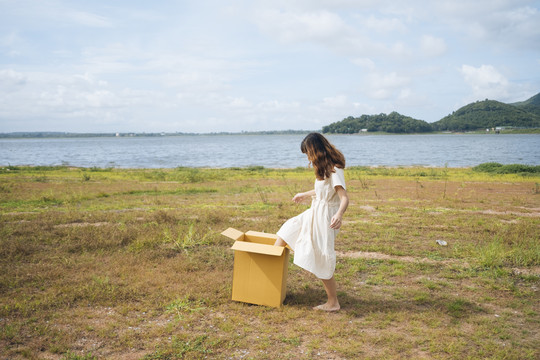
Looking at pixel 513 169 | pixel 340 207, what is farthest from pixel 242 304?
pixel 513 169

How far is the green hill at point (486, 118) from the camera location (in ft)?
499

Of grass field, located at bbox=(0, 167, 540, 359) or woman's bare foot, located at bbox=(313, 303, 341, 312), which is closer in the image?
grass field, located at bbox=(0, 167, 540, 359)

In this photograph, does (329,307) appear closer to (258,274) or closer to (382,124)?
(258,274)

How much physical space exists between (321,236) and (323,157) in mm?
975

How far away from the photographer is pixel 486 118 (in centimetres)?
15638

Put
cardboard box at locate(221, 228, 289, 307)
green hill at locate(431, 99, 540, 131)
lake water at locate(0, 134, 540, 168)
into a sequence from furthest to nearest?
green hill at locate(431, 99, 540, 131) < lake water at locate(0, 134, 540, 168) < cardboard box at locate(221, 228, 289, 307)

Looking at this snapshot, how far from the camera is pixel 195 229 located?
8.17m

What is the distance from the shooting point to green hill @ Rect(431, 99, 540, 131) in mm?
152125

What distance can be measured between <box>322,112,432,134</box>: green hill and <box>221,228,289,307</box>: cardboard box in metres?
163

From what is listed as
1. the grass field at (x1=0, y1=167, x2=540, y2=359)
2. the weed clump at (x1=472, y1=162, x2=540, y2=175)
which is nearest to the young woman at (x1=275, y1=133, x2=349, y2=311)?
the grass field at (x1=0, y1=167, x2=540, y2=359)

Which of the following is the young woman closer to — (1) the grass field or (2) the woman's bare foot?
(2) the woman's bare foot

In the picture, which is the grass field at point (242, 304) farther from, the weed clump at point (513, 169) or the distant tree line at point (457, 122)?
the distant tree line at point (457, 122)

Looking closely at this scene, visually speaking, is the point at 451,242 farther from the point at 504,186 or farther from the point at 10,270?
the point at 504,186

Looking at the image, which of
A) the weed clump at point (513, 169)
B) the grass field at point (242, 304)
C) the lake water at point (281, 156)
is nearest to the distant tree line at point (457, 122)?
the lake water at point (281, 156)
